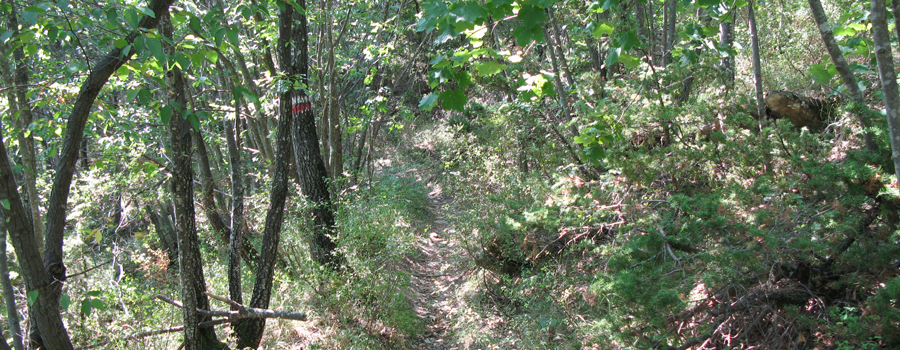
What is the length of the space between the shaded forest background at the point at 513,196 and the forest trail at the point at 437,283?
0.06m

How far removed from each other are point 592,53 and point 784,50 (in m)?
3.39

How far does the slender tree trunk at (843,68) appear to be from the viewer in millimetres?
3031

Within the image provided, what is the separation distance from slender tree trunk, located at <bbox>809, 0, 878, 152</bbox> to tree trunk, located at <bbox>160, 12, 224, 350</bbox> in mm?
4351

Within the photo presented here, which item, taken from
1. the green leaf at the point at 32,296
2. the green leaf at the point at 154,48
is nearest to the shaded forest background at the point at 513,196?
the green leaf at the point at 154,48

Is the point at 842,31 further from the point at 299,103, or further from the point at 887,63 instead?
the point at 299,103

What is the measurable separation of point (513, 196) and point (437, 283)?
7.07 feet

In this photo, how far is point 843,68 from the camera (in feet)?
9.98

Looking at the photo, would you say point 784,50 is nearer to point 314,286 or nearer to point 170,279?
point 314,286

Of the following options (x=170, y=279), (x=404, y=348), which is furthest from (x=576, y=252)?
(x=170, y=279)

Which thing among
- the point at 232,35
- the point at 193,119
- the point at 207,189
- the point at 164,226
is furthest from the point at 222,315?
the point at 164,226

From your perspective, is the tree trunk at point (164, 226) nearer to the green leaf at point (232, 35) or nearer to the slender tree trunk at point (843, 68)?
the green leaf at point (232, 35)

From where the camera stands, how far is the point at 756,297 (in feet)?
10.9

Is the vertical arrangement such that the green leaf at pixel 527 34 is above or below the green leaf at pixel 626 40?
below

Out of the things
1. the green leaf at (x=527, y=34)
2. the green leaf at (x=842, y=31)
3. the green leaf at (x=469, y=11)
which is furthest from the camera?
the green leaf at (x=842, y=31)
